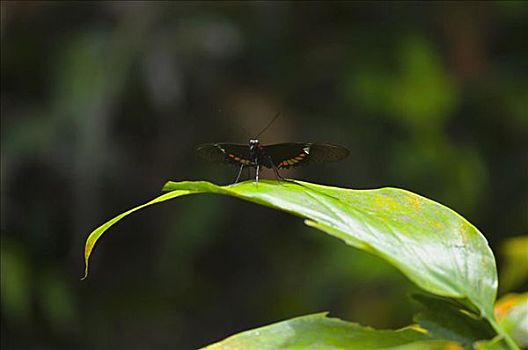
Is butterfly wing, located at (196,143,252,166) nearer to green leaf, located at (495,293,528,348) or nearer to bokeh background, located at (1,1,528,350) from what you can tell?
green leaf, located at (495,293,528,348)

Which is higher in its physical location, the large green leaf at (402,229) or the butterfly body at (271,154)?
the butterfly body at (271,154)

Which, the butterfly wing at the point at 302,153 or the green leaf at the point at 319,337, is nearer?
the green leaf at the point at 319,337

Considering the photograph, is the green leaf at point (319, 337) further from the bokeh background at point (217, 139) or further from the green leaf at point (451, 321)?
the bokeh background at point (217, 139)

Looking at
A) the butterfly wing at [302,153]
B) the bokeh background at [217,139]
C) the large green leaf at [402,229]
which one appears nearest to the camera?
the large green leaf at [402,229]

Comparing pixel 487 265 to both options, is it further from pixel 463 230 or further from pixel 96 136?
pixel 96 136

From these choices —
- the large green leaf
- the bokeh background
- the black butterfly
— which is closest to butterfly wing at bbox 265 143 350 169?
the black butterfly

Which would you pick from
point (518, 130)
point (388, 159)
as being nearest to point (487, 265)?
point (388, 159)

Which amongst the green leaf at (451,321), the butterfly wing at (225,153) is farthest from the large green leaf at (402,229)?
the butterfly wing at (225,153)
